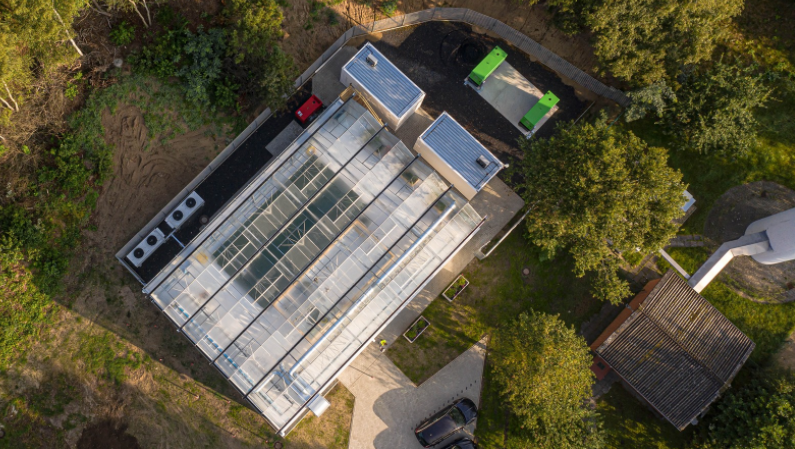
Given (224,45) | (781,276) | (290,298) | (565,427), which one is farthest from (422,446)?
(224,45)

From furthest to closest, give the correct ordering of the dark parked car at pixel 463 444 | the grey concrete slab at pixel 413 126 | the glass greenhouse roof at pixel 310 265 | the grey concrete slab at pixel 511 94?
the grey concrete slab at pixel 511 94 < the grey concrete slab at pixel 413 126 < the dark parked car at pixel 463 444 < the glass greenhouse roof at pixel 310 265

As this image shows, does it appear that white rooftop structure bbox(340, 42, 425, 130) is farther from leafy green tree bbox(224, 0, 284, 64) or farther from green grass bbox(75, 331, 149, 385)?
green grass bbox(75, 331, 149, 385)

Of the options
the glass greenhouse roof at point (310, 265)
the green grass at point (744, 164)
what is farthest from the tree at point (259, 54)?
the green grass at point (744, 164)

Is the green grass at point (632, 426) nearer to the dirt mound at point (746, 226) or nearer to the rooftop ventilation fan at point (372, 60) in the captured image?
the dirt mound at point (746, 226)

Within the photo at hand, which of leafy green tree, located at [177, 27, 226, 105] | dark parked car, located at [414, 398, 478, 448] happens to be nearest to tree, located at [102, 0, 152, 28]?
leafy green tree, located at [177, 27, 226, 105]

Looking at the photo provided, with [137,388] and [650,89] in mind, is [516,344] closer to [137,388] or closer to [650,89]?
[650,89]

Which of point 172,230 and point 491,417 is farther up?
point 172,230
